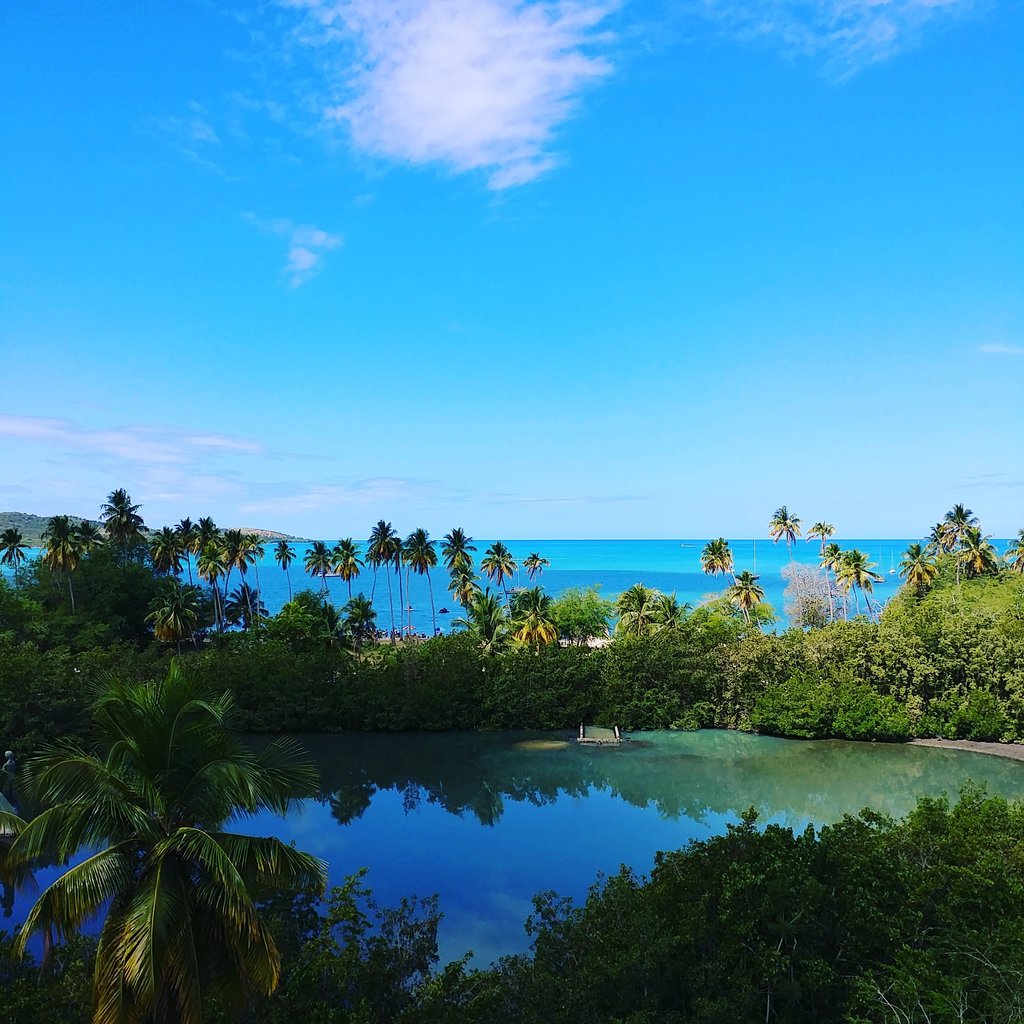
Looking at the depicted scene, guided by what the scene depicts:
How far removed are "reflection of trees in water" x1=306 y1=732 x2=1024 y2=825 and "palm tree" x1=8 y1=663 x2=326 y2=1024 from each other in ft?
55.4

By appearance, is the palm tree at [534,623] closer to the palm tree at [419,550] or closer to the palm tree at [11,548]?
the palm tree at [419,550]

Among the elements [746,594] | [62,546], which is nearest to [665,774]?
[746,594]

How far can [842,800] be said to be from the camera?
25312 mm

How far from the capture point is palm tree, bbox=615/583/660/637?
156ft

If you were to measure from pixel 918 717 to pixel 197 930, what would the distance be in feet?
105

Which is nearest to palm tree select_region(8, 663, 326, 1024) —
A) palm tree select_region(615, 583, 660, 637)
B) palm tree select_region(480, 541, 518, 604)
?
palm tree select_region(615, 583, 660, 637)

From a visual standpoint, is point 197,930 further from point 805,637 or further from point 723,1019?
point 805,637

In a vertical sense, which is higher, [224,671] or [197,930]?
[197,930]

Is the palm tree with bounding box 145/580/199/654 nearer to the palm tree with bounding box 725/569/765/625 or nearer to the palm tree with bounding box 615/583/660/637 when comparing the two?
the palm tree with bounding box 615/583/660/637

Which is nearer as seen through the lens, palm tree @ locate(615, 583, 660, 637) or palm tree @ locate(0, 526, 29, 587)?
palm tree @ locate(0, 526, 29, 587)

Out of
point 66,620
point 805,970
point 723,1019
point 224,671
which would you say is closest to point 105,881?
point 723,1019

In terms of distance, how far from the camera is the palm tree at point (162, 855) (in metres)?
6.97

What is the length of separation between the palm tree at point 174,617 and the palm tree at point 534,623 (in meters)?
19.1

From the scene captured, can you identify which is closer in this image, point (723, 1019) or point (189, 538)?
point (723, 1019)
